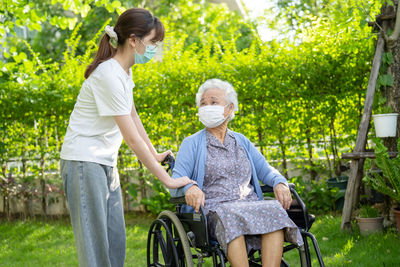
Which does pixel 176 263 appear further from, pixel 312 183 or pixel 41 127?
pixel 41 127

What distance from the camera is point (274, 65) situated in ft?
17.7

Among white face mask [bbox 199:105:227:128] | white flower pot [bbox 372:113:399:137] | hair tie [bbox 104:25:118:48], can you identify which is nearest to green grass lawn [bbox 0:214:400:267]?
white flower pot [bbox 372:113:399:137]

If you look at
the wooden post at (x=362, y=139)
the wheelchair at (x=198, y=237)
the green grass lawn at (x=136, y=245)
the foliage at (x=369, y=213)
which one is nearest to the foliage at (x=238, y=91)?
the wooden post at (x=362, y=139)

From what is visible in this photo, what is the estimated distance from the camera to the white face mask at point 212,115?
279cm

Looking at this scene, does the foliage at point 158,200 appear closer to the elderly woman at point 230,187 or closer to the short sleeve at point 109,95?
the elderly woman at point 230,187

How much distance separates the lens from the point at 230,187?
268 centimetres

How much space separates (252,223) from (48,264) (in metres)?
2.48

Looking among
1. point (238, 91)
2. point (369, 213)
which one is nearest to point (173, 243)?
point (369, 213)

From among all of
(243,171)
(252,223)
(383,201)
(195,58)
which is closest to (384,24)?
(383,201)

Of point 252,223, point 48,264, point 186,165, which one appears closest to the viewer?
point 252,223

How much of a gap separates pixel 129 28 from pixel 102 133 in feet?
1.67

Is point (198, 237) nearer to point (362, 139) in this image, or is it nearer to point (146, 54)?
point (146, 54)

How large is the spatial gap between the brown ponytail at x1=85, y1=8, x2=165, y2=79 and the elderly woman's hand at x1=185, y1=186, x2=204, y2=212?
30.3 inches

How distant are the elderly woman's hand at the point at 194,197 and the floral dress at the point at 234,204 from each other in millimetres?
100
